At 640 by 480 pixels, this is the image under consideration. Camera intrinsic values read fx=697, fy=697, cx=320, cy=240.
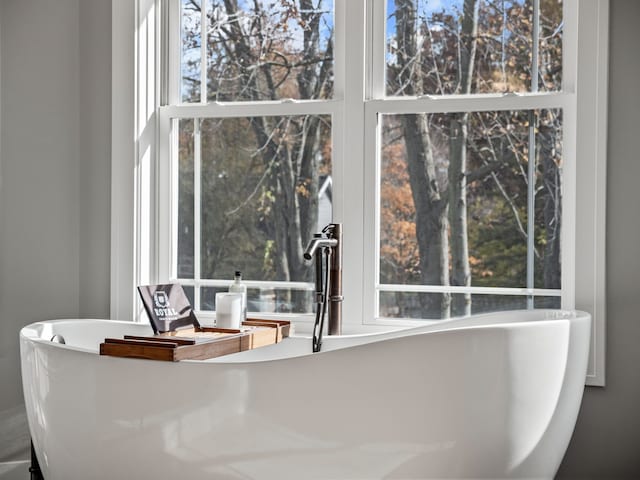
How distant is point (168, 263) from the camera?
9.39 feet

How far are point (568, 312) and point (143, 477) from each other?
4.42 feet

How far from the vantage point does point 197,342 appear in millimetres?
2012

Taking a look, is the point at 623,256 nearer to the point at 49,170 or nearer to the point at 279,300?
the point at 279,300

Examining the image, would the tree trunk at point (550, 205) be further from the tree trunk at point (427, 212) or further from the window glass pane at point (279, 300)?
the window glass pane at point (279, 300)

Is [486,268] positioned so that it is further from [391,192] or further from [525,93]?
[525,93]

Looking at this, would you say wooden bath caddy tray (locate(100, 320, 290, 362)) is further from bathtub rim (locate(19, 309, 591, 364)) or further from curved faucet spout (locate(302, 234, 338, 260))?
curved faucet spout (locate(302, 234, 338, 260))

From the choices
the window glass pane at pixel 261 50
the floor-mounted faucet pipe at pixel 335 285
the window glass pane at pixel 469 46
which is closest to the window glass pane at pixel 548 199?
the window glass pane at pixel 469 46

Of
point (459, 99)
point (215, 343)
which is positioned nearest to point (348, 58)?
point (459, 99)

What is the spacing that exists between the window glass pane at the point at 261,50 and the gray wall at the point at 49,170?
376 mm

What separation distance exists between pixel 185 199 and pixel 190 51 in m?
0.61

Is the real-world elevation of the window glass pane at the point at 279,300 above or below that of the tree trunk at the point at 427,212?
below

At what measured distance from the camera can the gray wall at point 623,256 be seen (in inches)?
90.7

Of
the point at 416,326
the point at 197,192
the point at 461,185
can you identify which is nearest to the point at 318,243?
the point at 416,326

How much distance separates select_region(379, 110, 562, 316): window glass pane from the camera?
2.50 m
